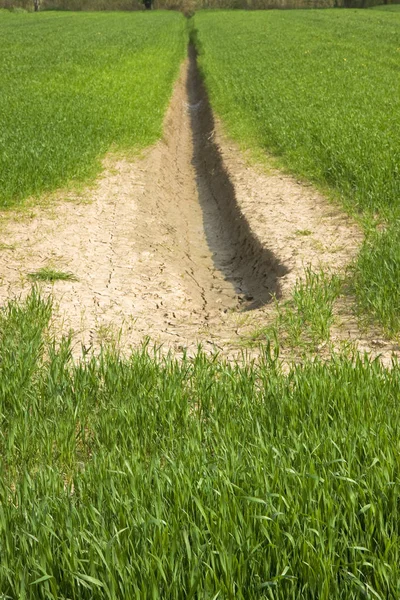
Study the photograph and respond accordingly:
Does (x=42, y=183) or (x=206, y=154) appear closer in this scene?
(x=42, y=183)

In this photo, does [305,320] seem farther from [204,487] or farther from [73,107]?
[73,107]

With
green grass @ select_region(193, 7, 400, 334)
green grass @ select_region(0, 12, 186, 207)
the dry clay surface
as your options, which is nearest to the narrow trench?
the dry clay surface

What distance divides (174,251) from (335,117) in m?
5.44

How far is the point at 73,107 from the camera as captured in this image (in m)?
13.9

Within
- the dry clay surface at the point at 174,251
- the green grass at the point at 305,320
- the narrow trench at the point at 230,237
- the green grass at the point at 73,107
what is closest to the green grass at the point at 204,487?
the green grass at the point at 305,320

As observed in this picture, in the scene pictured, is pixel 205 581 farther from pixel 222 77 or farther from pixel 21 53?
pixel 21 53

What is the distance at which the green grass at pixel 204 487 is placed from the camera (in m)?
2.37

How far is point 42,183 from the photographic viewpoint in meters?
9.29

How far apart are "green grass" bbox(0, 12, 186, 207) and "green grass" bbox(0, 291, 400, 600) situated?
5.54 metres

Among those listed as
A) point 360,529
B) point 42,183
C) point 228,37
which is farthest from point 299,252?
point 228,37

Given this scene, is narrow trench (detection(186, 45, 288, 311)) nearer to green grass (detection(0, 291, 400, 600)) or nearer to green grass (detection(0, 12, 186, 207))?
green grass (detection(0, 12, 186, 207))

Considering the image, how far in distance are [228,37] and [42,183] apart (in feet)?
90.6

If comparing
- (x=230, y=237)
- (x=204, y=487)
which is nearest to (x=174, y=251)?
(x=230, y=237)

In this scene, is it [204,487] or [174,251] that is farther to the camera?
[174,251]
